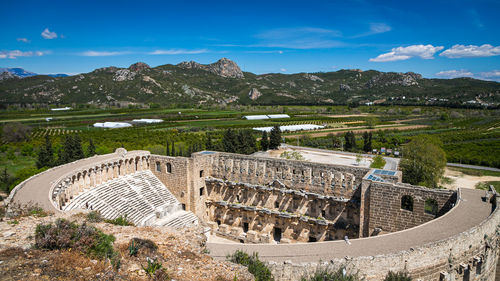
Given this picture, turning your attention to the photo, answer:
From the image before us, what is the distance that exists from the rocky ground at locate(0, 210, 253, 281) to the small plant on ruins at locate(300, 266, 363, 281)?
272 centimetres

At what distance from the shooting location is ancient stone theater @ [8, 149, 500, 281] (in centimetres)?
1245

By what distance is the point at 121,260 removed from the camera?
9164 millimetres

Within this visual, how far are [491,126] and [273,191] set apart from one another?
285ft

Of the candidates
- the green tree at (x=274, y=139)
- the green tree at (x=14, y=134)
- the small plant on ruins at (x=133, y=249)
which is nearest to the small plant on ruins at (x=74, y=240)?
the small plant on ruins at (x=133, y=249)

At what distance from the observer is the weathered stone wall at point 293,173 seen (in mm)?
20969

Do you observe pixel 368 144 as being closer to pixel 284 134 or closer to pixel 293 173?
pixel 284 134

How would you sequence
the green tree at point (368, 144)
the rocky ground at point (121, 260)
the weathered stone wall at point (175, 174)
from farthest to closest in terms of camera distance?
the green tree at point (368, 144)
the weathered stone wall at point (175, 174)
the rocky ground at point (121, 260)

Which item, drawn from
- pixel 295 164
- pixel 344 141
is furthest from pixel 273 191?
pixel 344 141

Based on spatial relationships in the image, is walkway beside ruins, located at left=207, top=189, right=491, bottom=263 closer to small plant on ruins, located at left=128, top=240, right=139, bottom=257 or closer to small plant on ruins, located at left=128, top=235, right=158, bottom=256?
small plant on ruins, located at left=128, top=235, right=158, bottom=256

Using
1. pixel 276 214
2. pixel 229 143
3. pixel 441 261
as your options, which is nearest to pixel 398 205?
pixel 441 261

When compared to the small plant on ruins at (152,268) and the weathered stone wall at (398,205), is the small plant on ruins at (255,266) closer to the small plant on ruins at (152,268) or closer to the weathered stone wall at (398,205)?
the small plant on ruins at (152,268)

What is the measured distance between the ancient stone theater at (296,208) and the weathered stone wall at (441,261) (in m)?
0.04

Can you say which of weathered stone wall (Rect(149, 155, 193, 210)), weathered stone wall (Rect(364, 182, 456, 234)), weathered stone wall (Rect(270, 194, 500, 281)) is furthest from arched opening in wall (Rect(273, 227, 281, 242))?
weathered stone wall (Rect(270, 194, 500, 281))

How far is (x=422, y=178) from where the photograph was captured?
3259 cm
